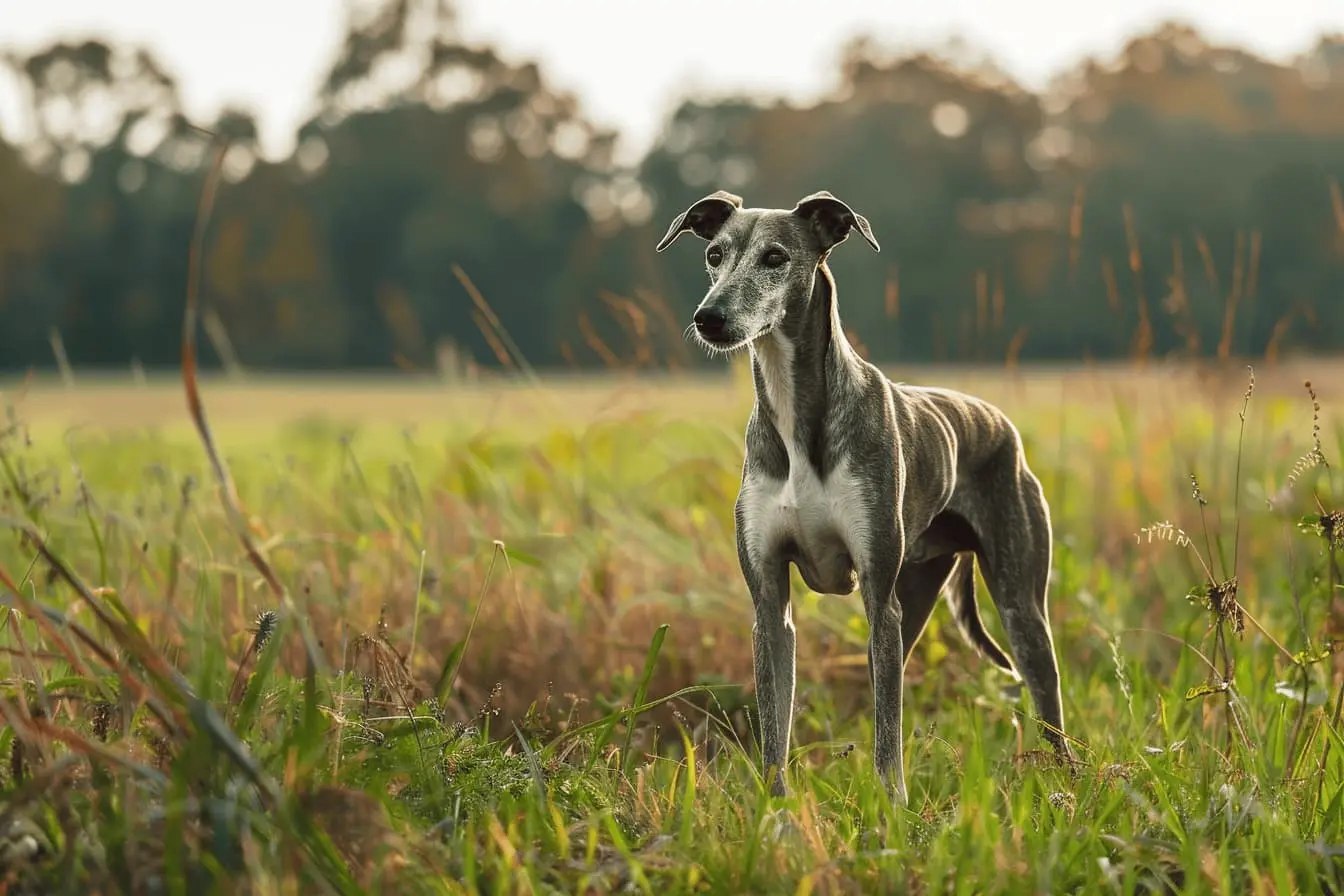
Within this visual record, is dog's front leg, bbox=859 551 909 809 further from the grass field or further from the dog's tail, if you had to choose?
the dog's tail

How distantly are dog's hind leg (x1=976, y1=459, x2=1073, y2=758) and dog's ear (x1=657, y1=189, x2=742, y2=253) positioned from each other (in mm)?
1214

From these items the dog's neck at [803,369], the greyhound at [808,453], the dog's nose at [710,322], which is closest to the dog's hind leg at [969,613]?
the greyhound at [808,453]

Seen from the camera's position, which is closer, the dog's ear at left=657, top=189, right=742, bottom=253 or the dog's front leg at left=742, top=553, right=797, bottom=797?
the dog's front leg at left=742, top=553, right=797, bottom=797

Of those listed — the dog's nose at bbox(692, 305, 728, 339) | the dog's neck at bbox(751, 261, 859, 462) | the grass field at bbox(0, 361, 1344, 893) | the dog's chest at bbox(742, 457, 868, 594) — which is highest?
the dog's nose at bbox(692, 305, 728, 339)

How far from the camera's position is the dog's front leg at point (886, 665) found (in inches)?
140

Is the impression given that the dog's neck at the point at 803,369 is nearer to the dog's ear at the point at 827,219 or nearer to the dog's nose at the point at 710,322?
the dog's ear at the point at 827,219

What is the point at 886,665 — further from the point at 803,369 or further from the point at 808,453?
the point at 803,369

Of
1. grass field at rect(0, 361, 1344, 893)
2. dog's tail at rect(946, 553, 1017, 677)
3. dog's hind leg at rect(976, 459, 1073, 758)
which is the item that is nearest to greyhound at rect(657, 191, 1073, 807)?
grass field at rect(0, 361, 1344, 893)

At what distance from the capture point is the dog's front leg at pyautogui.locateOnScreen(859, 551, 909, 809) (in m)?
3.54

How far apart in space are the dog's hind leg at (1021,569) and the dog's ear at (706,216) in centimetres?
121

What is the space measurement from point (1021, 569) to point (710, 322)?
1.57 m

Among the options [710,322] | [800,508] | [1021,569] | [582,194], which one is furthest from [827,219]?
[582,194]

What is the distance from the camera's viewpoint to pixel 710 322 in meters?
3.32

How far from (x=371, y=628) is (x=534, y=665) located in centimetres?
67
